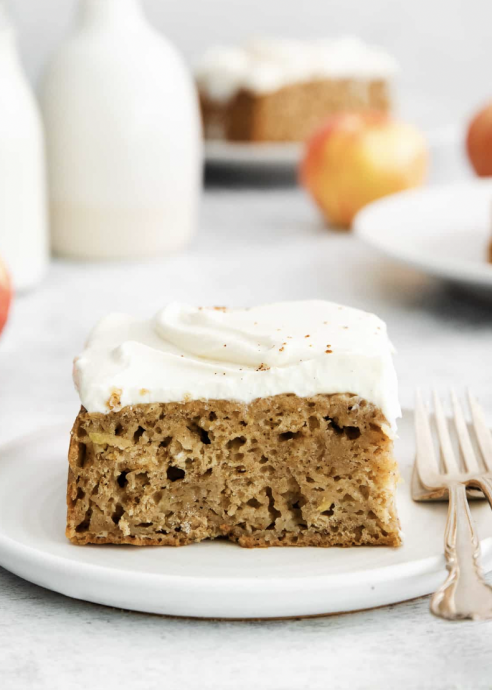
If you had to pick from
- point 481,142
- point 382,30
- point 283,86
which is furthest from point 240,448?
point 382,30

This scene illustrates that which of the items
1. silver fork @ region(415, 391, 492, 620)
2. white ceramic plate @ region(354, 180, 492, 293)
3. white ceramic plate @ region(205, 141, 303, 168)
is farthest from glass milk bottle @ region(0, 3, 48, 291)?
silver fork @ region(415, 391, 492, 620)

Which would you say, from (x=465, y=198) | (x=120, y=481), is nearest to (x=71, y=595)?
(x=120, y=481)

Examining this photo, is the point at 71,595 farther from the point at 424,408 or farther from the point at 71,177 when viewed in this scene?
the point at 71,177

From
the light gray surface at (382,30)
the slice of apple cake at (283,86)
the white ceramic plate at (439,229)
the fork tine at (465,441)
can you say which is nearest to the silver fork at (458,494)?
the fork tine at (465,441)

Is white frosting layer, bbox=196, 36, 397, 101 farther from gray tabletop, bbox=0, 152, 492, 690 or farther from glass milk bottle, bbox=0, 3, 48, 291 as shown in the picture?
glass milk bottle, bbox=0, 3, 48, 291

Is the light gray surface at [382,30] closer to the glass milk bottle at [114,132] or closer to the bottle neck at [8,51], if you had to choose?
the glass milk bottle at [114,132]

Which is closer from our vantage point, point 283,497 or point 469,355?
point 283,497

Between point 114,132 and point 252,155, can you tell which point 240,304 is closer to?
point 114,132
